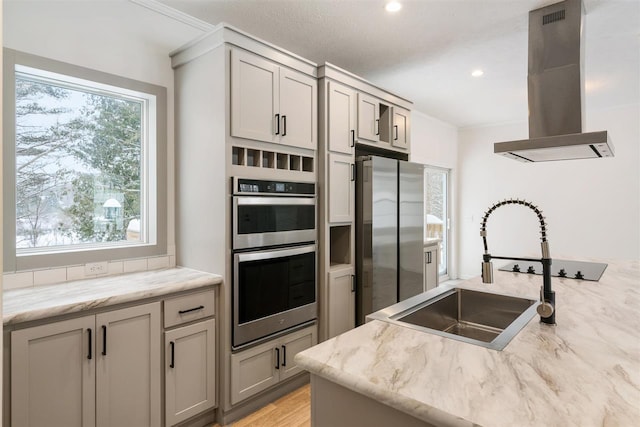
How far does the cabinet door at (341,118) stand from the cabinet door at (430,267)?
70.1 inches

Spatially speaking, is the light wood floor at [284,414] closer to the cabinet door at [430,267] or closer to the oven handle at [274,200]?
the oven handle at [274,200]

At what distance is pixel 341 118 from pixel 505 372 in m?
Result: 2.31

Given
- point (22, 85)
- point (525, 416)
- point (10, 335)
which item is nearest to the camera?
point (525, 416)

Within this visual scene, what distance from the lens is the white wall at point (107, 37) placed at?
6.41 ft

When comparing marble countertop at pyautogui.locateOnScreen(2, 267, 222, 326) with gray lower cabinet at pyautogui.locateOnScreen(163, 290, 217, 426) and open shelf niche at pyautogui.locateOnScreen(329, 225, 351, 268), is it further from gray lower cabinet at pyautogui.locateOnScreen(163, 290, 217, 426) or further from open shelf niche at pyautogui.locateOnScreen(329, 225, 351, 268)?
open shelf niche at pyautogui.locateOnScreen(329, 225, 351, 268)

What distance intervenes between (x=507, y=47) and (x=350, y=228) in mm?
2057

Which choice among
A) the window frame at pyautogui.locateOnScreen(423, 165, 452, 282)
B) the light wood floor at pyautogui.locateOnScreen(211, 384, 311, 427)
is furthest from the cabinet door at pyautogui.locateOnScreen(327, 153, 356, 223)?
the window frame at pyautogui.locateOnScreen(423, 165, 452, 282)

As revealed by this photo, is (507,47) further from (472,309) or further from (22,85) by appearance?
(22,85)

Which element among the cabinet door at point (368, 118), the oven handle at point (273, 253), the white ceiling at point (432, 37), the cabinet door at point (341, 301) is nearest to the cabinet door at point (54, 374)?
the oven handle at point (273, 253)

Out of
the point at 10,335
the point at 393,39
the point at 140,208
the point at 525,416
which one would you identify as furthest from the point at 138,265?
the point at 393,39

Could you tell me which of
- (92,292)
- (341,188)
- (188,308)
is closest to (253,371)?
(188,308)

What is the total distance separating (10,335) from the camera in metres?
1.52

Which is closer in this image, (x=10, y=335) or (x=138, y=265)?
(x=10, y=335)

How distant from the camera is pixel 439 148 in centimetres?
582
